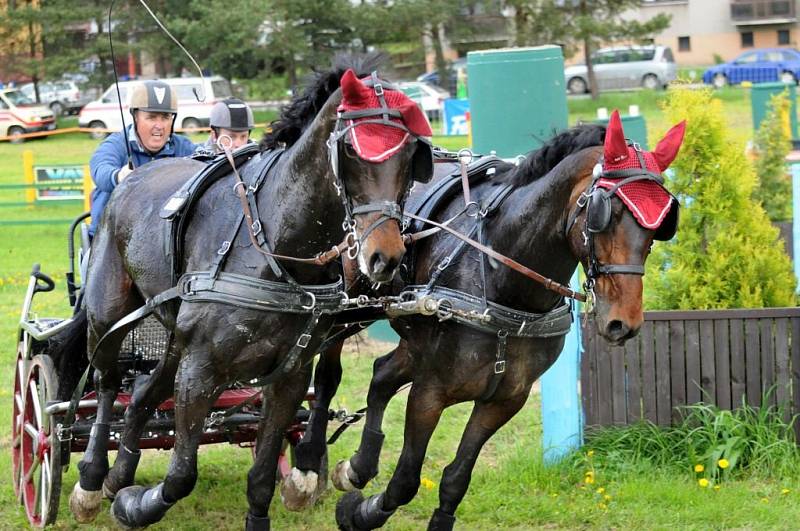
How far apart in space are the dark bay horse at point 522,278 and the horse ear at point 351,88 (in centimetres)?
93

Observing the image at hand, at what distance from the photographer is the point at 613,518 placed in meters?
5.86

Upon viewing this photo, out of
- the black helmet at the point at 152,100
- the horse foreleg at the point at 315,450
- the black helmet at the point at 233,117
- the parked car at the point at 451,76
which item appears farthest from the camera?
the parked car at the point at 451,76

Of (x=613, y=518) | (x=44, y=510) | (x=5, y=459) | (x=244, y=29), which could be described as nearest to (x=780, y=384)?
(x=613, y=518)

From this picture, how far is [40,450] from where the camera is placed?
Answer: 582 cm

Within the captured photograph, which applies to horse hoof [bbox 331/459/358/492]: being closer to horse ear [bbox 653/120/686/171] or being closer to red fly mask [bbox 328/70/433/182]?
red fly mask [bbox 328/70/433/182]

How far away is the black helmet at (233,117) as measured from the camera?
21.8ft

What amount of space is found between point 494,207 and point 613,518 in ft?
6.21

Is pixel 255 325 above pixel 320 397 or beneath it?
above

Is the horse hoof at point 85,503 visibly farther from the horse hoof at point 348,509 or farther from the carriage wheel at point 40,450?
the horse hoof at point 348,509

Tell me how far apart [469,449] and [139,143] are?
2513mm

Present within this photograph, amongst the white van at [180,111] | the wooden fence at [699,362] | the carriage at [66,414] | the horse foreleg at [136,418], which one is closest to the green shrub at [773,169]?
the wooden fence at [699,362]

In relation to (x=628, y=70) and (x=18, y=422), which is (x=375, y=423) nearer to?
(x=18, y=422)

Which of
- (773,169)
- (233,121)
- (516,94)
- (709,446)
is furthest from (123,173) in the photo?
(773,169)

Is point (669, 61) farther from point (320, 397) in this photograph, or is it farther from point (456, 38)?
point (320, 397)
